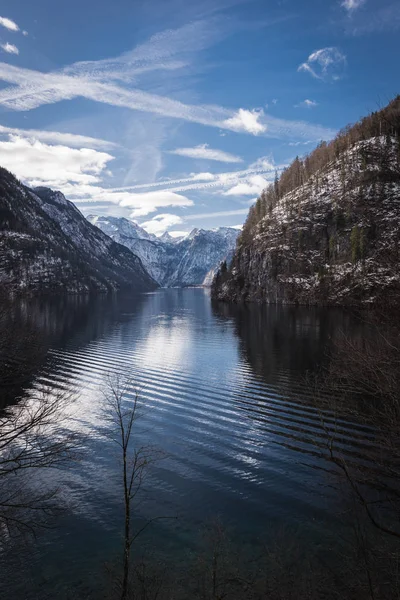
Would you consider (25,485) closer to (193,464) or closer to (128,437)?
(193,464)

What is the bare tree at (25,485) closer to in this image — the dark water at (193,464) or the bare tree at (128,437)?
the dark water at (193,464)

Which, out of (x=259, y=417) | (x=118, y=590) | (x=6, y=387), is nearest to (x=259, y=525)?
(x=118, y=590)

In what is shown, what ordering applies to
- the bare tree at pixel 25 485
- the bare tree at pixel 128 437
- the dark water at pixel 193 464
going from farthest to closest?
the bare tree at pixel 25 485 < the dark water at pixel 193 464 < the bare tree at pixel 128 437

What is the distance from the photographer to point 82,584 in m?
14.7

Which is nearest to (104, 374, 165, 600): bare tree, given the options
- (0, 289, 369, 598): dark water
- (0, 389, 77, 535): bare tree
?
(0, 289, 369, 598): dark water

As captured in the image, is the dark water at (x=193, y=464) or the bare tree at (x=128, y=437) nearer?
the bare tree at (x=128, y=437)

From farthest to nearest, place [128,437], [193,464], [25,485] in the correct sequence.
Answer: [193,464] → [25,485] → [128,437]

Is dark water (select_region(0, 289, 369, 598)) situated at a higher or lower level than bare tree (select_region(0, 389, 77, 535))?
lower

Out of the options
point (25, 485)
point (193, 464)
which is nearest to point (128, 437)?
point (193, 464)

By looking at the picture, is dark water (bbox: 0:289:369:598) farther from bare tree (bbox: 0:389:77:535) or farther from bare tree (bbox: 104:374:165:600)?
bare tree (bbox: 0:389:77:535)

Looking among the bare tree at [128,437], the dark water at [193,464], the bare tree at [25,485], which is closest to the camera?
the bare tree at [128,437]

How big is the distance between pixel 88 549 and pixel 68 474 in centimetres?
762

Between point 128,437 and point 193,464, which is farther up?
point 128,437

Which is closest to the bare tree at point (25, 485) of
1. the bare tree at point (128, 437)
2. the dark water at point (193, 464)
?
the dark water at point (193, 464)
